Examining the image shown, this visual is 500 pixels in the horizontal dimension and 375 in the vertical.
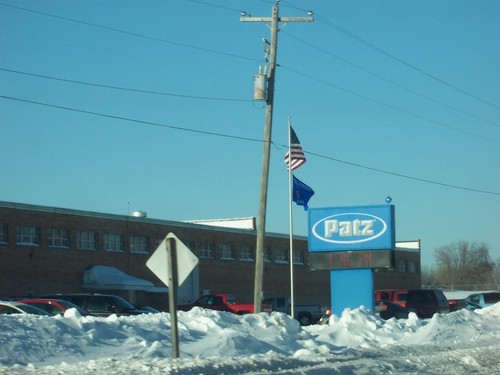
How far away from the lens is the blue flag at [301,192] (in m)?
32.7

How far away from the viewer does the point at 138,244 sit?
5597cm

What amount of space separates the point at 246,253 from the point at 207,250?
4.93m

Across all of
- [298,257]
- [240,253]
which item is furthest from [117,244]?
[298,257]

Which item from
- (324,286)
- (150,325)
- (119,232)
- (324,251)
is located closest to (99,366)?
(150,325)

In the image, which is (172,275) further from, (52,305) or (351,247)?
(351,247)

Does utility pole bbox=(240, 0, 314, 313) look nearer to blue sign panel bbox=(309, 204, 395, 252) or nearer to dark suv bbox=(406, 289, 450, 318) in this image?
blue sign panel bbox=(309, 204, 395, 252)

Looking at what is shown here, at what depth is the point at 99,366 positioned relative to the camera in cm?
1273

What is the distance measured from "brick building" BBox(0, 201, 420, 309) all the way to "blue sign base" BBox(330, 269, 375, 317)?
22.9m

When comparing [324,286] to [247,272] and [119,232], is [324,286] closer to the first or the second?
[247,272]

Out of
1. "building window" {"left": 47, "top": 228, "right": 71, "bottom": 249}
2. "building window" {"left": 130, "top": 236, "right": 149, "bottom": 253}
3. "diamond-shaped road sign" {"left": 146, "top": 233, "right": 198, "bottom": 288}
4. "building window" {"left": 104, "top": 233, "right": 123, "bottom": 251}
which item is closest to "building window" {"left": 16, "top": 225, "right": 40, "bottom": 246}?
"building window" {"left": 47, "top": 228, "right": 71, "bottom": 249}

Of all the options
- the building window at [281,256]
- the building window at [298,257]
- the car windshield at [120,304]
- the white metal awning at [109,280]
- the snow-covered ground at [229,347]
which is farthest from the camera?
the building window at [298,257]

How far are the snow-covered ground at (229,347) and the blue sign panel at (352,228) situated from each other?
5.68 meters

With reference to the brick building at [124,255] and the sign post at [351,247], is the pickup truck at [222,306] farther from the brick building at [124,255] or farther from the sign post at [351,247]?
the sign post at [351,247]

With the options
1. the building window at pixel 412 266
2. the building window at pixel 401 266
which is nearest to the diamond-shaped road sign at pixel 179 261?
the building window at pixel 401 266
